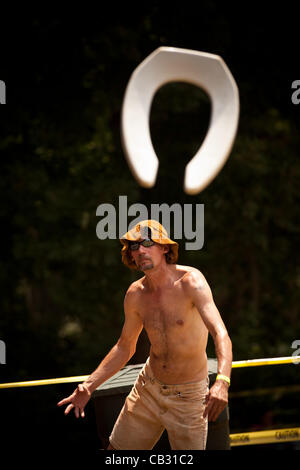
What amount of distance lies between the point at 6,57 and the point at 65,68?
0.83 metres

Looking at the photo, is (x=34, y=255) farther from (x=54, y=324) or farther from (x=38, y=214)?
(x=54, y=324)

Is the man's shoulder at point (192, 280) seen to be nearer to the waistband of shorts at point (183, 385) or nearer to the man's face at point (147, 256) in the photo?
the man's face at point (147, 256)

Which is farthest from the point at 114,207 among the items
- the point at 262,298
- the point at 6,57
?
the point at 262,298

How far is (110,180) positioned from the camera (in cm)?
988

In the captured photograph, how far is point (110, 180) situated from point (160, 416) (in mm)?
6207

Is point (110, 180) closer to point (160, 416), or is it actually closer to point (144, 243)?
point (144, 243)

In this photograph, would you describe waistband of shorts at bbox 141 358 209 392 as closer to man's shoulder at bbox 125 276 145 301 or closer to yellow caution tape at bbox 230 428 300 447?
man's shoulder at bbox 125 276 145 301

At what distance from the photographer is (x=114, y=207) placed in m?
9.59

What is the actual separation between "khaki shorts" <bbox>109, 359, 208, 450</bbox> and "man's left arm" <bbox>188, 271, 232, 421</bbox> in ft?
1.36

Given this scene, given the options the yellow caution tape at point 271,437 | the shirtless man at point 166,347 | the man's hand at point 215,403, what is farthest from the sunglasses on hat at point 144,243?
the yellow caution tape at point 271,437

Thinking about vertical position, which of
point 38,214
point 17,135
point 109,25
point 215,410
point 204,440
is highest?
point 109,25

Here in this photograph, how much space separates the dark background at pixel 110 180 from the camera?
9.48 metres

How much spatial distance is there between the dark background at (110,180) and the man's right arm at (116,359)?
4452 millimetres

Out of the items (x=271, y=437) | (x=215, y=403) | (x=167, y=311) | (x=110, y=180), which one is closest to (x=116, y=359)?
(x=167, y=311)
